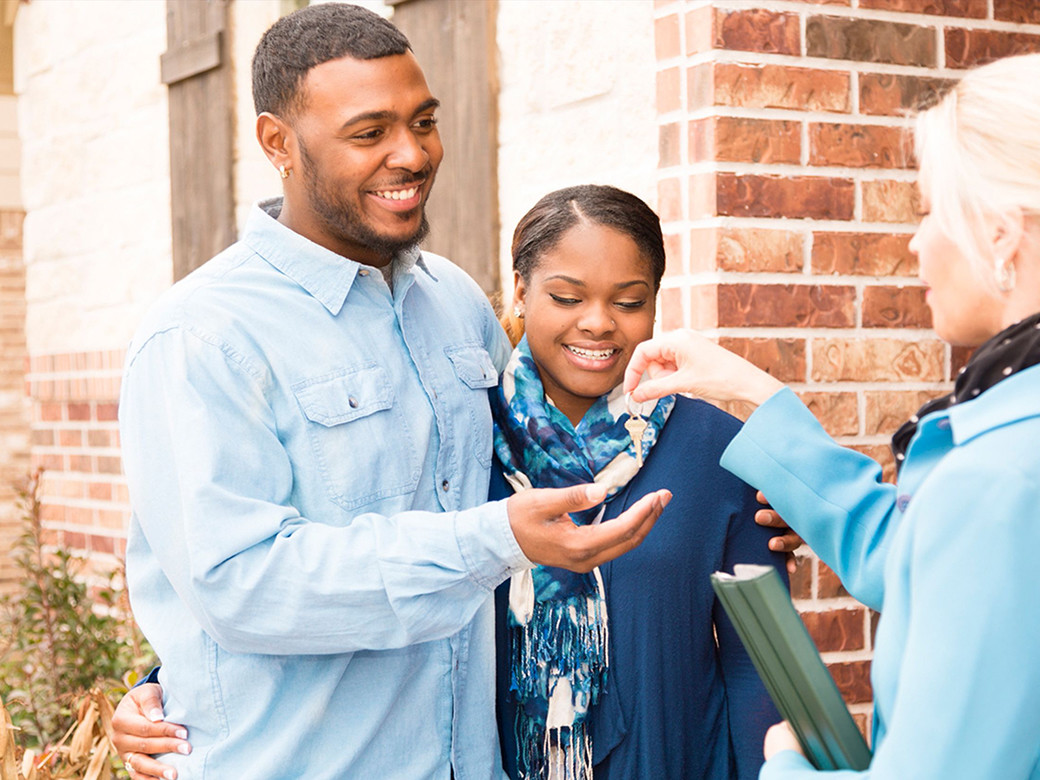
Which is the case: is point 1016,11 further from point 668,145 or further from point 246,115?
point 246,115

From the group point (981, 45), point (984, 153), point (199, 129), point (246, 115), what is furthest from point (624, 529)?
point (199, 129)

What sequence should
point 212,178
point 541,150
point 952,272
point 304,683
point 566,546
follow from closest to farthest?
point 952,272, point 566,546, point 304,683, point 541,150, point 212,178

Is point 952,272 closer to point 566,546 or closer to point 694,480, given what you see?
point 566,546

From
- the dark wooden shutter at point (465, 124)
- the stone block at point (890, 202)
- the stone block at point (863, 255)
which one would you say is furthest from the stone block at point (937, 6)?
the dark wooden shutter at point (465, 124)

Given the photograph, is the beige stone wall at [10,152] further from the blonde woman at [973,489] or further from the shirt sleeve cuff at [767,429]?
the blonde woman at [973,489]

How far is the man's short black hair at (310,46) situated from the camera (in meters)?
2.01

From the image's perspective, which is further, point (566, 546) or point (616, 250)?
point (616, 250)

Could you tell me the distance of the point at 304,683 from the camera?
1.92 metres

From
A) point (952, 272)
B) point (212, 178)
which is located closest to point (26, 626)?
point (212, 178)

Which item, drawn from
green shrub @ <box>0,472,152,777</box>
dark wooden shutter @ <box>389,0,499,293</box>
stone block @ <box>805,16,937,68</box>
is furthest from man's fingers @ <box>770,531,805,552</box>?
green shrub @ <box>0,472,152,777</box>

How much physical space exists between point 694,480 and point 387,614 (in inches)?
25.5

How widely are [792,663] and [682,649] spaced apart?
75 cm

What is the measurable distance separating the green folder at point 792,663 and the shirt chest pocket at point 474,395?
83 centimetres

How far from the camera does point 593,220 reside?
7.48 ft
